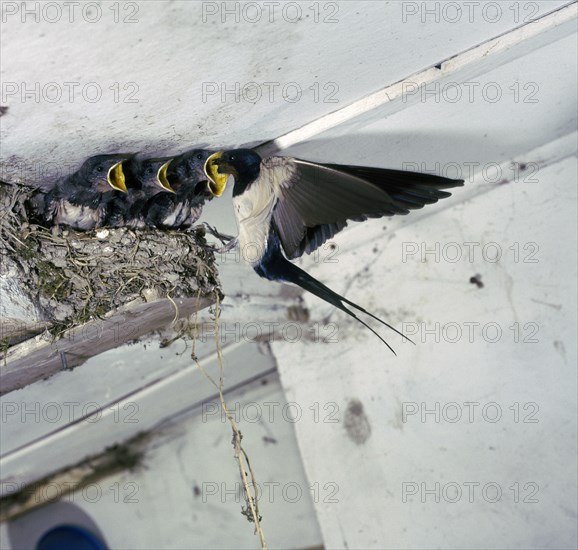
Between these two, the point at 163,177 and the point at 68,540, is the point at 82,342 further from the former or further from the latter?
the point at 68,540

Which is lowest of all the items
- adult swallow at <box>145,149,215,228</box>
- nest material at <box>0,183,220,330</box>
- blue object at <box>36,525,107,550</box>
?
blue object at <box>36,525,107,550</box>

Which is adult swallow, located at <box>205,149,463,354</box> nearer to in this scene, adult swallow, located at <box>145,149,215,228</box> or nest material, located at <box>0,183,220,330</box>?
adult swallow, located at <box>145,149,215,228</box>

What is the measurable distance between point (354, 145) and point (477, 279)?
2.60 ft

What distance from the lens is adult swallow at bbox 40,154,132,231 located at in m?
1.68

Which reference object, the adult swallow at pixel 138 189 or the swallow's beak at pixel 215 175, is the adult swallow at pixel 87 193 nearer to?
the adult swallow at pixel 138 189

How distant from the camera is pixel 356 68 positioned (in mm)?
1624

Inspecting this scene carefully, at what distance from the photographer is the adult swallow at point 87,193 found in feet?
5.50

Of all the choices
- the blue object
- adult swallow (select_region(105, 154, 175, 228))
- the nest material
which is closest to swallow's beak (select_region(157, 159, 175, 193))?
adult swallow (select_region(105, 154, 175, 228))

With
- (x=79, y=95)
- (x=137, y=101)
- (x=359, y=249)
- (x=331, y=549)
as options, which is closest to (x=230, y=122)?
(x=137, y=101)

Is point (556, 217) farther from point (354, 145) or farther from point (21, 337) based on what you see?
point (21, 337)

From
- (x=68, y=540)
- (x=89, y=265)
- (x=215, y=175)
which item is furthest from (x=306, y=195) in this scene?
(x=68, y=540)

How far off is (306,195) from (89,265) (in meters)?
0.56

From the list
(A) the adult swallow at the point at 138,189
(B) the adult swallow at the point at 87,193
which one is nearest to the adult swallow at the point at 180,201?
(A) the adult swallow at the point at 138,189

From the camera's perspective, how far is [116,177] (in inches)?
66.2
